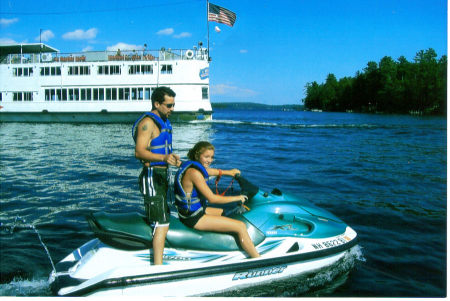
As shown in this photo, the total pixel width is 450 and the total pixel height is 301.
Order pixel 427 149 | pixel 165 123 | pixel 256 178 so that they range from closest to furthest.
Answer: pixel 165 123 < pixel 256 178 < pixel 427 149

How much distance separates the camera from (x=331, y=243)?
4188 mm

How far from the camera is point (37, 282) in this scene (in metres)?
4.33

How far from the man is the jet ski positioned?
0.55ft

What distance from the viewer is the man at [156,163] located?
11.4 feet

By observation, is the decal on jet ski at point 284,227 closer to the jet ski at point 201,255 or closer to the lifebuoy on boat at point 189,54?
the jet ski at point 201,255

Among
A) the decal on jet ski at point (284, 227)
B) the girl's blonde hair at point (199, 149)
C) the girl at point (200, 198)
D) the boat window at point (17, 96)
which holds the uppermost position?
the boat window at point (17, 96)

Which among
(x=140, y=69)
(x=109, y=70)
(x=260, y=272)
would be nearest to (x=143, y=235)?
(x=260, y=272)

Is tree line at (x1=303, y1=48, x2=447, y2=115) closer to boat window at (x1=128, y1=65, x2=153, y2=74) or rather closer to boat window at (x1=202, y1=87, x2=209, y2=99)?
boat window at (x1=202, y1=87, x2=209, y2=99)

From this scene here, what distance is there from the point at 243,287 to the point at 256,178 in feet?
20.4

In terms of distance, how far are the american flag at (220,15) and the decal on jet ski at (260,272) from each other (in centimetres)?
2436

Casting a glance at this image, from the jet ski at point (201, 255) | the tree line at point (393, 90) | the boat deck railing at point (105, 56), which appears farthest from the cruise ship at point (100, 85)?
the jet ski at point (201, 255)

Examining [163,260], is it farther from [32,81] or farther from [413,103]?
[413,103]

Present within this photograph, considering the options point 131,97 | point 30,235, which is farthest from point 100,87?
point 30,235

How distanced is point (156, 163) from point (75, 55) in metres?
31.3
